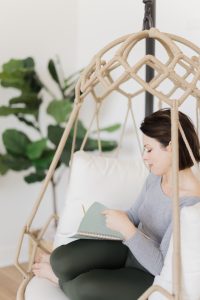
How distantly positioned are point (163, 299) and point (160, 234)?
335mm

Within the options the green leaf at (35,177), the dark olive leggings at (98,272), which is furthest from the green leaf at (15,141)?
the dark olive leggings at (98,272)

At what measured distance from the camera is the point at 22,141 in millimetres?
2988

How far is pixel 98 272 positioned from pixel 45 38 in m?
2.02

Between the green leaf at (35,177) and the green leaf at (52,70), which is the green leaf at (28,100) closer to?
the green leaf at (52,70)

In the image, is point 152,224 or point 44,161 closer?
point 152,224

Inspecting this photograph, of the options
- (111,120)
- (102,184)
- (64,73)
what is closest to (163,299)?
(102,184)

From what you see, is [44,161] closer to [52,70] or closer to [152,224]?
[52,70]

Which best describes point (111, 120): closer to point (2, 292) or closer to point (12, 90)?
point (12, 90)

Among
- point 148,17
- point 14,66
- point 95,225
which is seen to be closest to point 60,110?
point 14,66

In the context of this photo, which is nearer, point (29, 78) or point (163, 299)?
point (163, 299)

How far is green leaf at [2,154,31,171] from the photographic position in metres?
2.98

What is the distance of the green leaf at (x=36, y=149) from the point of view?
2928 mm

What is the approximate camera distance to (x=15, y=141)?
9.77ft

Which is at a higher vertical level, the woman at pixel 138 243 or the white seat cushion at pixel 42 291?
the woman at pixel 138 243
